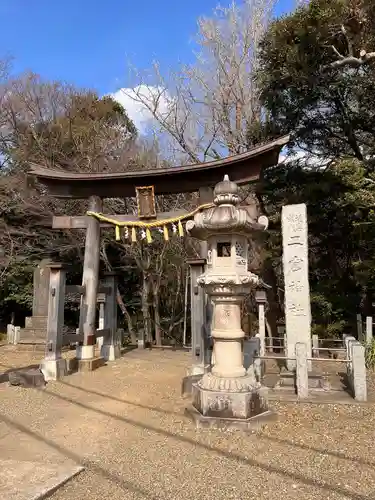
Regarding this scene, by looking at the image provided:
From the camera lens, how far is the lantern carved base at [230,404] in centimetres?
455

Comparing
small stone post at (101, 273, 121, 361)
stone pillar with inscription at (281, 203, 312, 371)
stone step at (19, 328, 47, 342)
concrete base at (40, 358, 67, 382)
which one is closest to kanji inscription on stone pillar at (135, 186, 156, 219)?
small stone post at (101, 273, 121, 361)

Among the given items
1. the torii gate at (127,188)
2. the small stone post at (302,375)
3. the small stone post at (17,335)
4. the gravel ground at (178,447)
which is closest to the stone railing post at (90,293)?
the torii gate at (127,188)

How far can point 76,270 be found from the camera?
1627cm

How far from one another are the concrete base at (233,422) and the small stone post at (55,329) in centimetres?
381

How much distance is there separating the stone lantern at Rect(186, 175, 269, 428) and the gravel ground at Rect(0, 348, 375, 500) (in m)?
0.26

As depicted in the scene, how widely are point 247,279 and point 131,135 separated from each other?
14053 millimetres

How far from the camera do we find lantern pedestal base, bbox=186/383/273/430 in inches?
179

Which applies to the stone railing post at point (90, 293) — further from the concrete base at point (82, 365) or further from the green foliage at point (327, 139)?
the green foliage at point (327, 139)

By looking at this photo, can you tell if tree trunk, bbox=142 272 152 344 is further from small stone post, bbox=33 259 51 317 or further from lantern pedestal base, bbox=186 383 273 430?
lantern pedestal base, bbox=186 383 273 430

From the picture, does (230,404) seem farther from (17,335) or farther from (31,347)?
(17,335)

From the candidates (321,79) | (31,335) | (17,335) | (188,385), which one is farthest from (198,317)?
(321,79)

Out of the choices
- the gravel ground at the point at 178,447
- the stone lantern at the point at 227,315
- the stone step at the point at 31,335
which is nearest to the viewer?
the gravel ground at the point at 178,447

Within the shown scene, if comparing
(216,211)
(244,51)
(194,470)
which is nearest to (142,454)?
(194,470)

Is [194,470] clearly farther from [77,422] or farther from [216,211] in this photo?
[216,211]
